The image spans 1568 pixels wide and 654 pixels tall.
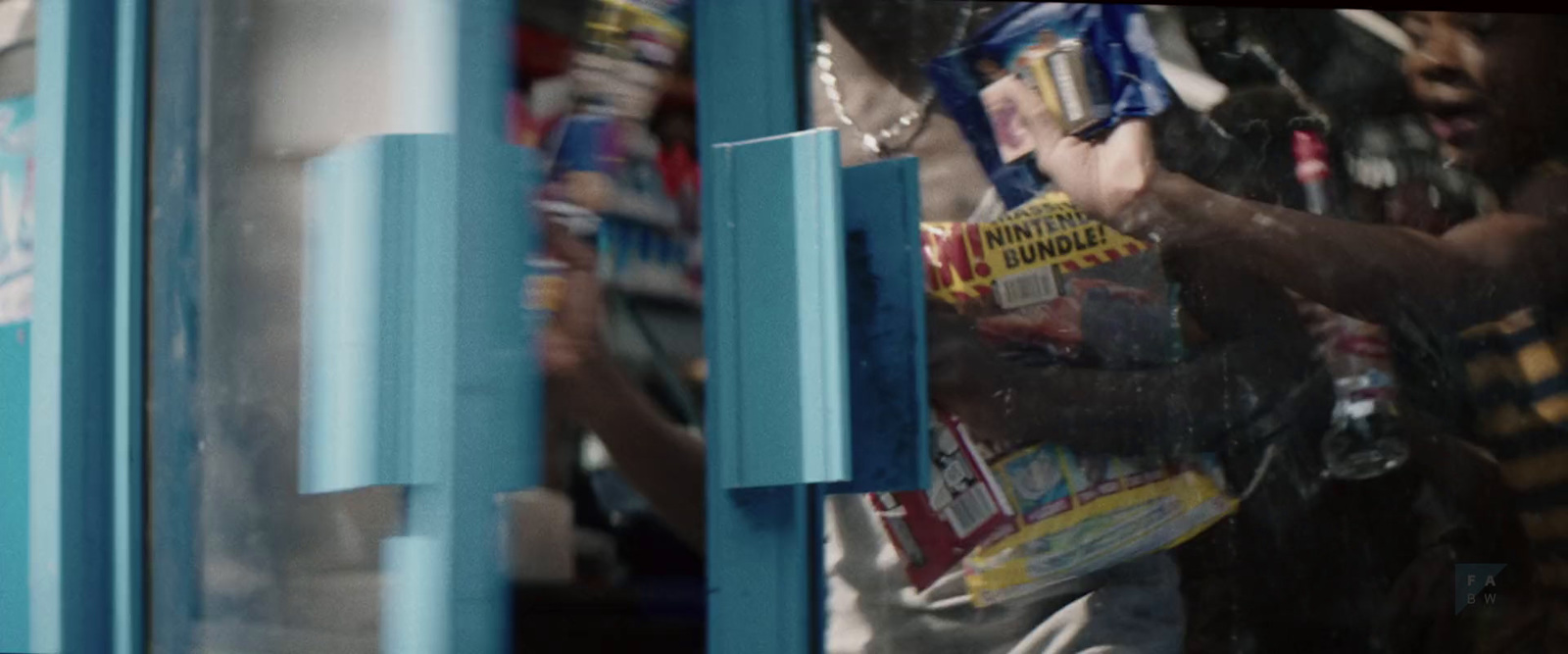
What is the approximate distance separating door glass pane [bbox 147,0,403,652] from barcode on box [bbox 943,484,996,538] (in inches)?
23.1

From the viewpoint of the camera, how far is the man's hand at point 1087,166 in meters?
1.61

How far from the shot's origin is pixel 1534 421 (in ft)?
5.35

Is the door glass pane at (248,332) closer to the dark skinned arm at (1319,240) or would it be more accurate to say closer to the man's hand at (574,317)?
the man's hand at (574,317)

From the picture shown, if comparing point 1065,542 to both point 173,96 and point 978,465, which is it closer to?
point 978,465

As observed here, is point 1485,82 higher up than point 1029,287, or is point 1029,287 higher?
point 1485,82

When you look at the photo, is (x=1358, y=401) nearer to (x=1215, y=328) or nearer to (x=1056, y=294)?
(x=1215, y=328)

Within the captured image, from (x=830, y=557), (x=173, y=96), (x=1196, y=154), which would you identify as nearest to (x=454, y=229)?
(x=173, y=96)

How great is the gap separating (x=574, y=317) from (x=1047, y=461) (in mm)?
555

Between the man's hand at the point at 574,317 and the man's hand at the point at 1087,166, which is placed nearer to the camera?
the man's hand at the point at 574,317

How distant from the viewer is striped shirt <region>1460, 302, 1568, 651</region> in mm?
1616

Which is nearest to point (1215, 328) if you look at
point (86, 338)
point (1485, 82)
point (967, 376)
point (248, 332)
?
point (967, 376)

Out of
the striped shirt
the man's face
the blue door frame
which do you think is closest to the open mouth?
the man's face

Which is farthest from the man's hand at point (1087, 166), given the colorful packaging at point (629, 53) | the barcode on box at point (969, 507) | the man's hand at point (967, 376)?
the colorful packaging at point (629, 53)

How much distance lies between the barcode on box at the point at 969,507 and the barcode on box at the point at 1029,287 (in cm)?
17
